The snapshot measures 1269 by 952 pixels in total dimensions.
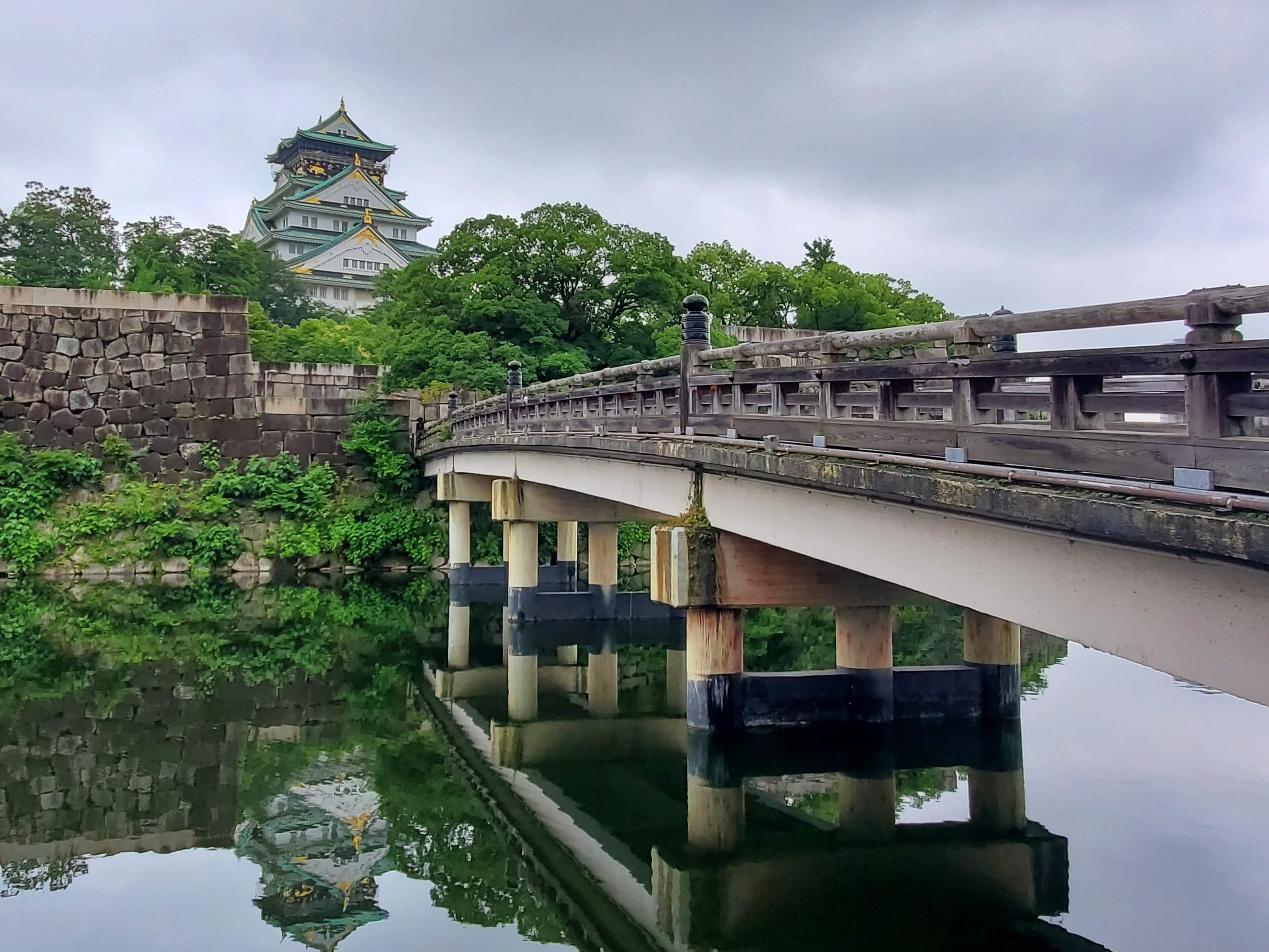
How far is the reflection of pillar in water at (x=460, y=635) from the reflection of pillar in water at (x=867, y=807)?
9.32m

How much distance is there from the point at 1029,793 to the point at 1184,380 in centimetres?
648

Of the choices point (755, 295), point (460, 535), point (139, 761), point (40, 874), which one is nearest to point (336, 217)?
point (755, 295)

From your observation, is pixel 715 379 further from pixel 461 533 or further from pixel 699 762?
pixel 461 533

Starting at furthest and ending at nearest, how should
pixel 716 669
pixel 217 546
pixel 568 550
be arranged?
pixel 217 546
pixel 568 550
pixel 716 669

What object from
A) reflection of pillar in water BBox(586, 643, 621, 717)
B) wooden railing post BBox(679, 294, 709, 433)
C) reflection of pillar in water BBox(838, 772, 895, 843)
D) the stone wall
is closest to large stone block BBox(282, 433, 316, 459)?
the stone wall

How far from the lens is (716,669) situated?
11492mm

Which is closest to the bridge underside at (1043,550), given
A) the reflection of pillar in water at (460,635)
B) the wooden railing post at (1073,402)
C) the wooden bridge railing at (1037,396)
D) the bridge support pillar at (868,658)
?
the wooden bridge railing at (1037,396)

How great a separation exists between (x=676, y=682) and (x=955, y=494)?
420 inches

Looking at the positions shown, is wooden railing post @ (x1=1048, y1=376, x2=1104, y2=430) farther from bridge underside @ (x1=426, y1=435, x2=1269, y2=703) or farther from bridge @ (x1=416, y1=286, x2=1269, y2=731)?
bridge underside @ (x1=426, y1=435, x2=1269, y2=703)

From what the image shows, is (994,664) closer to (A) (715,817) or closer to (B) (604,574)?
(A) (715,817)

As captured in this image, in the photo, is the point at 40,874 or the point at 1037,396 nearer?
the point at 1037,396

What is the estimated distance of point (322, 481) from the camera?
3097cm

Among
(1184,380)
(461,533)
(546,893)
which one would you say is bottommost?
(546,893)

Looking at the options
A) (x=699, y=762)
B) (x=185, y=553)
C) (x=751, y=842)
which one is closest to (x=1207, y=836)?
(x=751, y=842)
